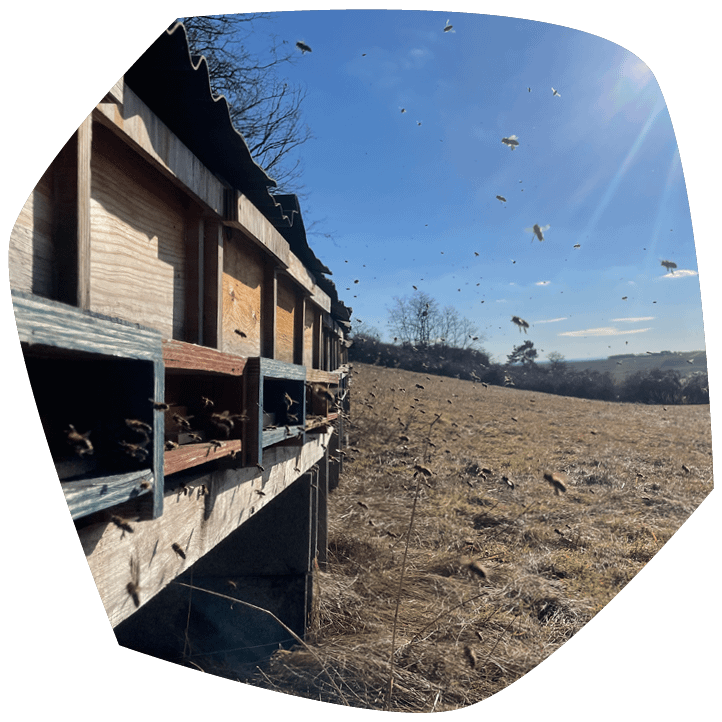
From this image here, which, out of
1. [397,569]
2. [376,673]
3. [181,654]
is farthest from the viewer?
[397,569]

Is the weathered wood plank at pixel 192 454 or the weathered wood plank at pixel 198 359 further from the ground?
the weathered wood plank at pixel 198 359

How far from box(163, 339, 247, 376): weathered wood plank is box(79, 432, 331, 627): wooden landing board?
44 cm

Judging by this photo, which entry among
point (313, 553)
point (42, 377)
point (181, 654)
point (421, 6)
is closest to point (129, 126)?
point (42, 377)

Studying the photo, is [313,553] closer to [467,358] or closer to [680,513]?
[680,513]

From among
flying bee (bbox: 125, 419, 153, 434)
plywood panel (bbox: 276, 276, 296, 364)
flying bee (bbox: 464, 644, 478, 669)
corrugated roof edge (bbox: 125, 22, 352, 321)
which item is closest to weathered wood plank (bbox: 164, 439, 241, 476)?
flying bee (bbox: 125, 419, 153, 434)

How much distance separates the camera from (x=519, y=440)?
44.2 ft

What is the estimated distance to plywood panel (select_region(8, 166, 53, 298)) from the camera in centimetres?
93

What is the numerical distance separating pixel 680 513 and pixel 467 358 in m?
14.3

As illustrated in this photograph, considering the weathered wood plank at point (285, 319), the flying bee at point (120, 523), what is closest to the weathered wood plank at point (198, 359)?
the flying bee at point (120, 523)

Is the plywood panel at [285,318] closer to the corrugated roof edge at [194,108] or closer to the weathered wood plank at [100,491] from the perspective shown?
the corrugated roof edge at [194,108]

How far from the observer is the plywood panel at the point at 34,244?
928mm

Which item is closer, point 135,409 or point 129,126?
point 135,409

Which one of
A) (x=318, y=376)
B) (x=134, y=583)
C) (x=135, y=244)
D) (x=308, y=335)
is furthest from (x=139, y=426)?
(x=308, y=335)

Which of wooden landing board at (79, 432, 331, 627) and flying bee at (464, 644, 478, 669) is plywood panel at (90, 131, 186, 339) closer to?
wooden landing board at (79, 432, 331, 627)
